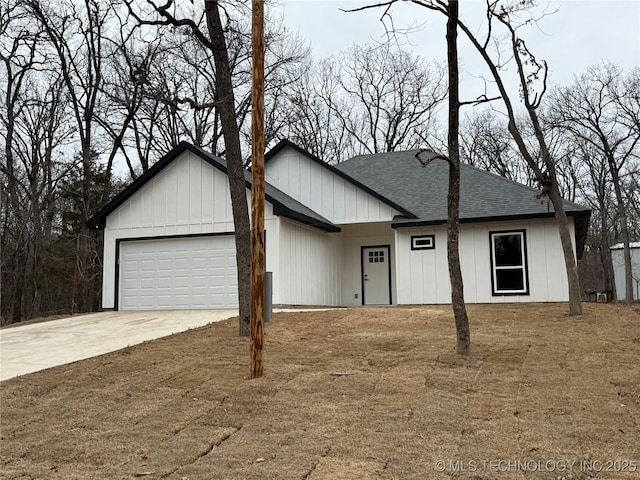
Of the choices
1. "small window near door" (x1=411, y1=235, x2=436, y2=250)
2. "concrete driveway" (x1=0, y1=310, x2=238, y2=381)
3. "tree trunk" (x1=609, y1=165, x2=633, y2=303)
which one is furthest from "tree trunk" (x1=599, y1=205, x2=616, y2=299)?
"concrete driveway" (x1=0, y1=310, x2=238, y2=381)

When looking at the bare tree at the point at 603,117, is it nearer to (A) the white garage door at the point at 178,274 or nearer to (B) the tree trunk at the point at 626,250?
(B) the tree trunk at the point at 626,250

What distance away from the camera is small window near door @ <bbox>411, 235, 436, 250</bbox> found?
51.3ft

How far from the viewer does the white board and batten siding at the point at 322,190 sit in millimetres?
16484

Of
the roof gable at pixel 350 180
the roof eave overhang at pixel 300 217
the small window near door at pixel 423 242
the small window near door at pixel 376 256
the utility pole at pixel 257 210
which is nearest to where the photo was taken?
the utility pole at pixel 257 210

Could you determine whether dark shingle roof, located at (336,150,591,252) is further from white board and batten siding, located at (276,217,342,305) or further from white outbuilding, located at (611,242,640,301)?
white outbuilding, located at (611,242,640,301)

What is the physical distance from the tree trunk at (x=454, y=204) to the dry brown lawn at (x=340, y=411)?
393 millimetres

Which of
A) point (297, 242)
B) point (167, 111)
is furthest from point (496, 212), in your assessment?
point (167, 111)

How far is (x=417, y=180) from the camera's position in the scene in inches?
720

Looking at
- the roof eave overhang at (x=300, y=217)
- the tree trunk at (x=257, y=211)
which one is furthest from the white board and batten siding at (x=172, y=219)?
the tree trunk at (x=257, y=211)

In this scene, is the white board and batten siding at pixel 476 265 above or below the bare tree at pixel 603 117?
below

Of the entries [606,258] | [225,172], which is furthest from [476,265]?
[606,258]

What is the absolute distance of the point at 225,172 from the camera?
1502 centimetres

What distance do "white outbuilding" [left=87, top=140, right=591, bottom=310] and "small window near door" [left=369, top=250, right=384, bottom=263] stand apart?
1.08m

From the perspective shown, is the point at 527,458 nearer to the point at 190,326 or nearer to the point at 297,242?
the point at 190,326
